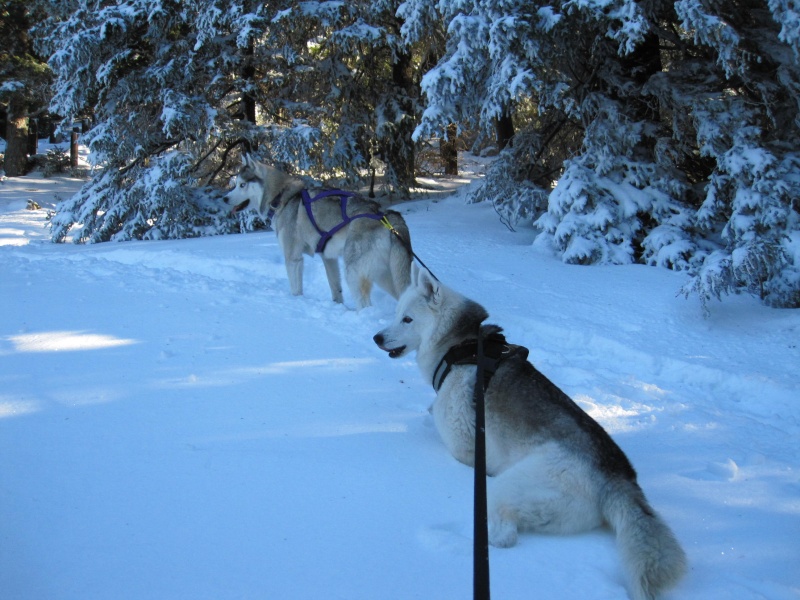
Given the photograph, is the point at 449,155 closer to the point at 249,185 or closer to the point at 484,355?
the point at 249,185

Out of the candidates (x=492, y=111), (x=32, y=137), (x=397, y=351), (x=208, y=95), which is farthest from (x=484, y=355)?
(x=32, y=137)

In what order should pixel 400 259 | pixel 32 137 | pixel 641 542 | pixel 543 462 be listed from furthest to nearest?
pixel 32 137 → pixel 400 259 → pixel 543 462 → pixel 641 542

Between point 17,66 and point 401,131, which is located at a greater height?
point 17,66

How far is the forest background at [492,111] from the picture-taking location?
874 cm

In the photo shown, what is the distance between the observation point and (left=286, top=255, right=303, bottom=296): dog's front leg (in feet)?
26.2

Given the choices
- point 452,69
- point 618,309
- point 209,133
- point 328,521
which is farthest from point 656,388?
point 209,133

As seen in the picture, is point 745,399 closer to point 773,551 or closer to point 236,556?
point 773,551

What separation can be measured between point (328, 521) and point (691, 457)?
2.41 m

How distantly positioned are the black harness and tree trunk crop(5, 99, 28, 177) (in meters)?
27.2

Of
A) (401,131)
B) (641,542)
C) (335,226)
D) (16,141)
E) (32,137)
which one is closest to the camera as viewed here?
(641,542)

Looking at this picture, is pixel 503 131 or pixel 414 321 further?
pixel 503 131

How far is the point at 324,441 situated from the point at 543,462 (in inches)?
57.7

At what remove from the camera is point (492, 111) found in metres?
9.79

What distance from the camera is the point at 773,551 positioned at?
9.77ft
